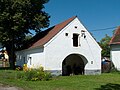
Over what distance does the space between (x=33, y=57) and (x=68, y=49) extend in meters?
5.17

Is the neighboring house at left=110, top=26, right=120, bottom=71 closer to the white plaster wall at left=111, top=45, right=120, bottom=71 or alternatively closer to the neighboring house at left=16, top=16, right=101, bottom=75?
the white plaster wall at left=111, top=45, right=120, bottom=71

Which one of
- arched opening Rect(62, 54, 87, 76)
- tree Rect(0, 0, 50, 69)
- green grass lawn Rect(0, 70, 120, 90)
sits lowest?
green grass lawn Rect(0, 70, 120, 90)

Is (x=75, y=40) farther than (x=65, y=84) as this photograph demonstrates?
Yes

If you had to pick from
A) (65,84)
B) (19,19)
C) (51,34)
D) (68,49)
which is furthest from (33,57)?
(65,84)

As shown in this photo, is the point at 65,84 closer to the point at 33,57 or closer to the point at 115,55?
the point at 33,57

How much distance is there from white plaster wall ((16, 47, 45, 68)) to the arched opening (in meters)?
3.76

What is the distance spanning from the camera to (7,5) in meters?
33.7

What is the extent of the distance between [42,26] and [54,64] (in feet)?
32.5

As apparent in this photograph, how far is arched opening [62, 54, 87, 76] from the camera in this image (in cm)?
3156

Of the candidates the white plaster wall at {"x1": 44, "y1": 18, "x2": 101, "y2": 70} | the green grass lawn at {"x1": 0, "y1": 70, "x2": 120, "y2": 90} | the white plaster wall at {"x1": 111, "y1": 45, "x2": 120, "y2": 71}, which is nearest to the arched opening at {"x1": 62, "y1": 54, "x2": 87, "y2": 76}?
the white plaster wall at {"x1": 44, "y1": 18, "x2": 101, "y2": 70}

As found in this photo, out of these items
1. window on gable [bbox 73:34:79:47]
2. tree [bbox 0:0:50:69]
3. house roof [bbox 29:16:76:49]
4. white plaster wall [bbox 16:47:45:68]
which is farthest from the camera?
tree [bbox 0:0:50:69]

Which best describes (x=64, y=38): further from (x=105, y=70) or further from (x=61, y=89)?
(x=61, y=89)

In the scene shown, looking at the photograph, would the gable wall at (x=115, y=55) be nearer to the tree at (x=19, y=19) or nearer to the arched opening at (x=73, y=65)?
the arched opening at (x=73, y=65)

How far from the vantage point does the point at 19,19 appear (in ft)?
109
